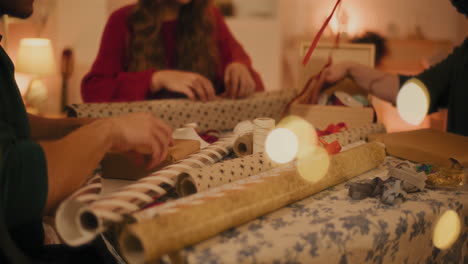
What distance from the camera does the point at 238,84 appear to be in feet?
5.48

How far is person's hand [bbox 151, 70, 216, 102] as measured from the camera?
153 cm

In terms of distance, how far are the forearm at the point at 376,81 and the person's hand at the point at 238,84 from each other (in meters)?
0.37

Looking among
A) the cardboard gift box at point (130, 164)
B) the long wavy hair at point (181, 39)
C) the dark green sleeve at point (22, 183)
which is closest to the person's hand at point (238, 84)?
the long wavy hair at point (181, 39)

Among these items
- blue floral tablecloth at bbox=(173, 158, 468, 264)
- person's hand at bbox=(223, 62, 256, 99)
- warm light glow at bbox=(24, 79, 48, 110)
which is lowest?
warm light glow at bbox=(24, 79, 48, 110)

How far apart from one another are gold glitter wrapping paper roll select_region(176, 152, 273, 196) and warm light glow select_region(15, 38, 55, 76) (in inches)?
119

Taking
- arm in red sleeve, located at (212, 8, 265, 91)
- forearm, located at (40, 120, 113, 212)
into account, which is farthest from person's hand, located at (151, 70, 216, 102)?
forearm, located at (40, 120, 113, 212)

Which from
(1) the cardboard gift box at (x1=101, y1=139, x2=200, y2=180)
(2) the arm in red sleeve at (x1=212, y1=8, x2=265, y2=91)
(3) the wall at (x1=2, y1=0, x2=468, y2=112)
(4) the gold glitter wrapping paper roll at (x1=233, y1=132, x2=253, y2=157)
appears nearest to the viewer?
(1) the cardboard gift box at (x1=101, y1=139, x2=200, y2=180)

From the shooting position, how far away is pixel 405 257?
2.54ft

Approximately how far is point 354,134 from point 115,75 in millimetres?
1002

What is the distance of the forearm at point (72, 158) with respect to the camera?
683mm

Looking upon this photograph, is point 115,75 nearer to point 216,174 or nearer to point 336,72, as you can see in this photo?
point 336,72

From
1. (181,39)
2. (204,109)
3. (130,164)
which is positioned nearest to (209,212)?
(130,164)

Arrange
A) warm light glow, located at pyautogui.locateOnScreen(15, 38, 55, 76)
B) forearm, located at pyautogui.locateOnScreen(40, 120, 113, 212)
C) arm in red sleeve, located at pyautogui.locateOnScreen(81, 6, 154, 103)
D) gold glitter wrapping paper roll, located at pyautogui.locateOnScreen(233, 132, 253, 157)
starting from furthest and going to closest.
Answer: warm light glow, located at pyautogui.locateOnScreen(15, 38, 55, 76), arm in red sleeve, located at pyautogui.locateOnScreen(81, 6, 154, 103), gold glitter wrapping paper roll, located at pyautogui.locateOnScreen(233, 132, 253, 157), forearm, located at pyautogui.locateOnScreen(40, 120, 113, 212)

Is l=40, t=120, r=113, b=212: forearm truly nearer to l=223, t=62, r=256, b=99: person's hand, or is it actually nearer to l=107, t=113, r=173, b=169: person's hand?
l=107, t=113, r=173, b=169: person's hand
